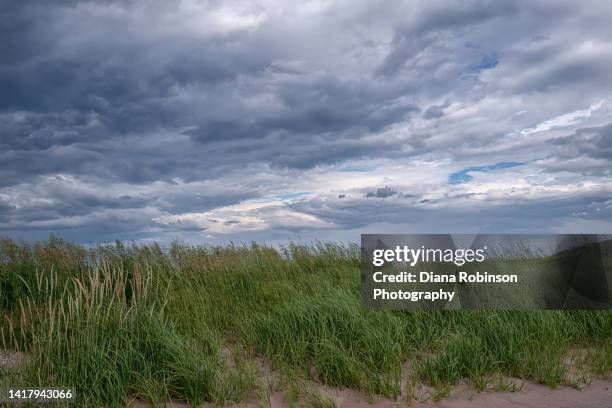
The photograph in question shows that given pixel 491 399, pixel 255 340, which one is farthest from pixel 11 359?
pixel 491 399

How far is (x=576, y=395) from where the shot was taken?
231 inches

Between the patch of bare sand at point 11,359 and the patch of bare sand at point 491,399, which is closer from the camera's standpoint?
the patch of bare sand at point 491,399

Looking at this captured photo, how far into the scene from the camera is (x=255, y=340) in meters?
6.25

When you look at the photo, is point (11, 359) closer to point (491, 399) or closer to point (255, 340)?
point (255, 340)

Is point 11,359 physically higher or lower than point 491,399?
higher

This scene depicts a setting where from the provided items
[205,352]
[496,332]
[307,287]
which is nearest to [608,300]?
[496,332]

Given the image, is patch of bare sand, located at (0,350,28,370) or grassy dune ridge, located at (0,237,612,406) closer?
grassy dune ridge, located at (0,237,612,406)

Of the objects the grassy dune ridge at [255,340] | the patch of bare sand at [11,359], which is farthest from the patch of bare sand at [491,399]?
the patch of bare sand at [11,359]

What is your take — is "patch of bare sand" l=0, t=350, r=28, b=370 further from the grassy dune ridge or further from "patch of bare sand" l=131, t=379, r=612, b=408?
"patch of bare sand" l=131, t=379, r=612, b=408

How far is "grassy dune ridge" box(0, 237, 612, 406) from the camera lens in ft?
17.1

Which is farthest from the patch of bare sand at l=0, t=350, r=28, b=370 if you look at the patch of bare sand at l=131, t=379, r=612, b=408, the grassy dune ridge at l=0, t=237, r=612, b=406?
the patch of bare sand at l=131, t=379, r=612, b=408

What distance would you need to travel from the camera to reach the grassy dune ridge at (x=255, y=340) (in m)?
5.20

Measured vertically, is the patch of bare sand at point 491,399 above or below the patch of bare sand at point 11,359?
below

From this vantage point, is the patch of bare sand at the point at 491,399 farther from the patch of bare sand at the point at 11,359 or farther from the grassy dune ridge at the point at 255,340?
the patch of bare sand at the point at 11,359
